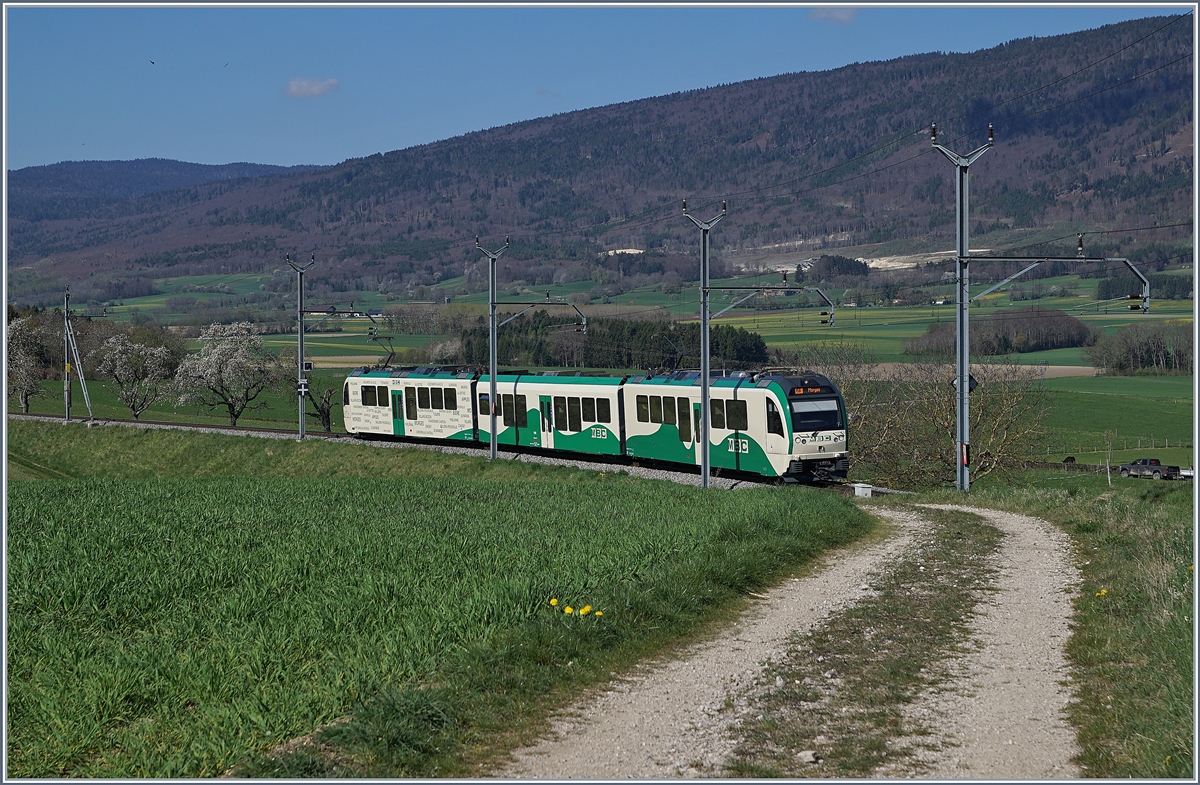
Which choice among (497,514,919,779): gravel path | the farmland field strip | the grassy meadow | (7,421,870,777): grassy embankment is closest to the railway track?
(7,421,870,777): grassy embankment

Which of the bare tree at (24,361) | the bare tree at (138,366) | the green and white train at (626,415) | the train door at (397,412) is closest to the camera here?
the green and white train at (626,415)

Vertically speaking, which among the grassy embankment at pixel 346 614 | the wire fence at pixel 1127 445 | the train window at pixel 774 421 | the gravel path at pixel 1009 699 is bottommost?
the wire fence at pixel 1127 445

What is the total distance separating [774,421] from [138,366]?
2721 inches

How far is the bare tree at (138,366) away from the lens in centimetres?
8631

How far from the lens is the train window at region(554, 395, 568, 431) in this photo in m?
38.9

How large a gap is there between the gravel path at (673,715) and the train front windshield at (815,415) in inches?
701

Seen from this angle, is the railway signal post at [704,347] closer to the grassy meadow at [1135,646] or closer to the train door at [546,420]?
the grassy meadow at [1135,646]

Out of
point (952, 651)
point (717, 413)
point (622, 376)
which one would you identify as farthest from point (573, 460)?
point (952, 651)

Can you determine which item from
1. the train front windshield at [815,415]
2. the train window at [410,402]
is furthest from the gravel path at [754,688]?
the train window at [410,402]

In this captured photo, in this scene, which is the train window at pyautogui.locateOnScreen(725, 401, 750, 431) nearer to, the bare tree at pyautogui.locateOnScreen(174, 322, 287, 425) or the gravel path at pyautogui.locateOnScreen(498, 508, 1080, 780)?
the gravel path at pyautogui.locateOnScreen(498, 508, 1080, 780)

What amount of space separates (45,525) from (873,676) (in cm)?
1427

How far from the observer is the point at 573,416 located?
3838 centimetres

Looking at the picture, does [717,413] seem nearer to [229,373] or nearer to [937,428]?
[937,428]

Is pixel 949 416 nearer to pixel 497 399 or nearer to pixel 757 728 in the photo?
pixel 497 399
